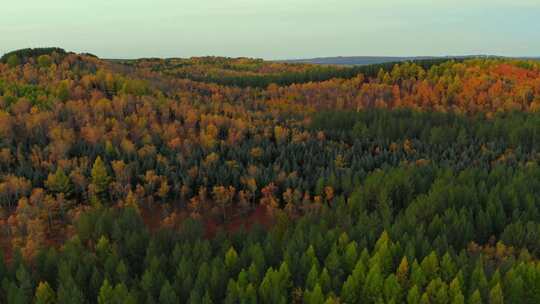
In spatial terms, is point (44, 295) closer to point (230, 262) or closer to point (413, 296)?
point (230, 262)

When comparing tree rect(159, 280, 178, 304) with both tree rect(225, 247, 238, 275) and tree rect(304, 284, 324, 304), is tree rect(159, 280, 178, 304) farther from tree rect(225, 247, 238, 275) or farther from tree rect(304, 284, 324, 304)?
tree rect(304, 284, 324, 304)

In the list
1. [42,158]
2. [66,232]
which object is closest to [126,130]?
[42,158]

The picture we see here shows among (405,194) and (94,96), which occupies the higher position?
(94,96)

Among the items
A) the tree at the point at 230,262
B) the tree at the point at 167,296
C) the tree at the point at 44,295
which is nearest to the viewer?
the tree at the point at 167,296

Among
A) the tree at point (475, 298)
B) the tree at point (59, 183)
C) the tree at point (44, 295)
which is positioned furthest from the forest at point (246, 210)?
Result: the tree at point (59, 183)

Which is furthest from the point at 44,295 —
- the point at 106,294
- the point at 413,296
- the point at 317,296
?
the point at 413,296

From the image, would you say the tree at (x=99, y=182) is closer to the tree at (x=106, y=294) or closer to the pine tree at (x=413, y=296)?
the tree at (x=106, y=294)

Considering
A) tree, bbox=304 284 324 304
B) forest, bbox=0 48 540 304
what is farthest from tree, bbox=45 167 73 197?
tree, bbox=304 284 324 304

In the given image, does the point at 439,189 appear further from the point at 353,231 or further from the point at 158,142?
the point at 158,142
